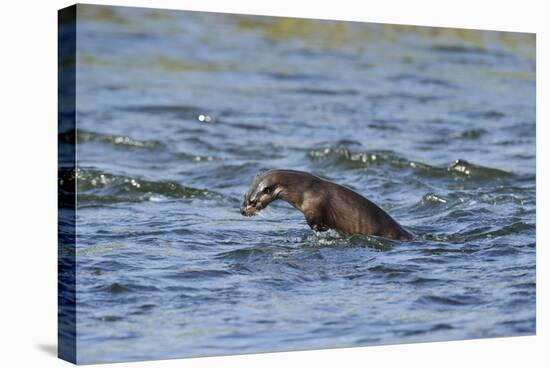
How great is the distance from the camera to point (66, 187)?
10242 millimetres

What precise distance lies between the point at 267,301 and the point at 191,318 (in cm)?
77

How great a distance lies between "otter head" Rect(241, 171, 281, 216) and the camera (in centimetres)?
1242

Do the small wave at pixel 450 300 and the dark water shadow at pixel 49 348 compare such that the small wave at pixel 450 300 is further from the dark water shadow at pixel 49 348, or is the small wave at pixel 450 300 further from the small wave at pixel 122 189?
the small wave at pixel 122 189

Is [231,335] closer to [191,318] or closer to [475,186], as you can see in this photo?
[191,318]

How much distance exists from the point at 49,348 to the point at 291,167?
6.19 metres

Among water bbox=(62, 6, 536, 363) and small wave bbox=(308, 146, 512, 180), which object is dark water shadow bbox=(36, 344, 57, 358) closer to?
water bbox=(62, 6, 536, 363)

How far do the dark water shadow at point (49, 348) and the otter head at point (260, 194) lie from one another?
8.08 feet

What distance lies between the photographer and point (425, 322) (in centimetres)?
1148

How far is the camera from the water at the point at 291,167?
1106cm

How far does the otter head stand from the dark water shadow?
246cm

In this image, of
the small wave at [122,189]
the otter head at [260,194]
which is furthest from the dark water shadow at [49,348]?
the small wave at [122,189]

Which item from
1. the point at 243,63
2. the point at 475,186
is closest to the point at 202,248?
the point at 475,186

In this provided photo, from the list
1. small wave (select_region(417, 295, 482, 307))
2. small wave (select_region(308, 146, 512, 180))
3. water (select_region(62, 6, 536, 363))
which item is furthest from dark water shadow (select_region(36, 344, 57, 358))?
small wave (select_region(308, 146, 512, 180))

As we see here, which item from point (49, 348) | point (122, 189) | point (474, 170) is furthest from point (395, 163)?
point (49, 348)
